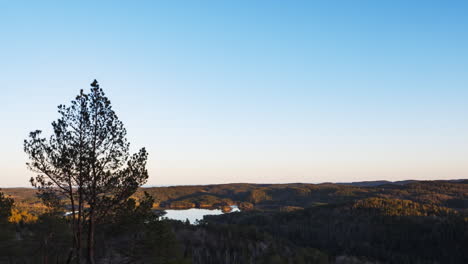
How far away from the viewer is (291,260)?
131625mm

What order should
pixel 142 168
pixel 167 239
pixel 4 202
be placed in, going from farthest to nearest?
pixel 4 202, pixel 167 239, pixel 142 168

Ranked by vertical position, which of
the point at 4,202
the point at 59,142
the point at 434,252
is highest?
the point at 59,142

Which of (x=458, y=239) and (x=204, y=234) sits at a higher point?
(x=204, y=234)

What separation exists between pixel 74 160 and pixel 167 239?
1844 cm

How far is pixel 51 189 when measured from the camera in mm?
24953

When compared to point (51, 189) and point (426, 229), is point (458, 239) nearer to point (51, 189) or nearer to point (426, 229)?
point (426, 229)

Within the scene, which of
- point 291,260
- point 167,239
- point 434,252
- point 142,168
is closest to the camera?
point 142,168

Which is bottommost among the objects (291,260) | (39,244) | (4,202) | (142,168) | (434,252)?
(434,252)

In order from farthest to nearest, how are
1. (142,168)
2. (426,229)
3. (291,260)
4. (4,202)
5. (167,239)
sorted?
(426,229) < (291,260) < (4,202) < (167,239) < (142,168)

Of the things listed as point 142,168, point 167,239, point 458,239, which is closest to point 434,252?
point 458,239

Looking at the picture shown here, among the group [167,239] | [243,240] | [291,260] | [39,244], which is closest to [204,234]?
[243,240]

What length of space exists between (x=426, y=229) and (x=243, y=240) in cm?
11671

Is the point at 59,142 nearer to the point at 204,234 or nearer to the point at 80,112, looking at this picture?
the point at 80,112

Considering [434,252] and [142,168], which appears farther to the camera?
[434,252]
